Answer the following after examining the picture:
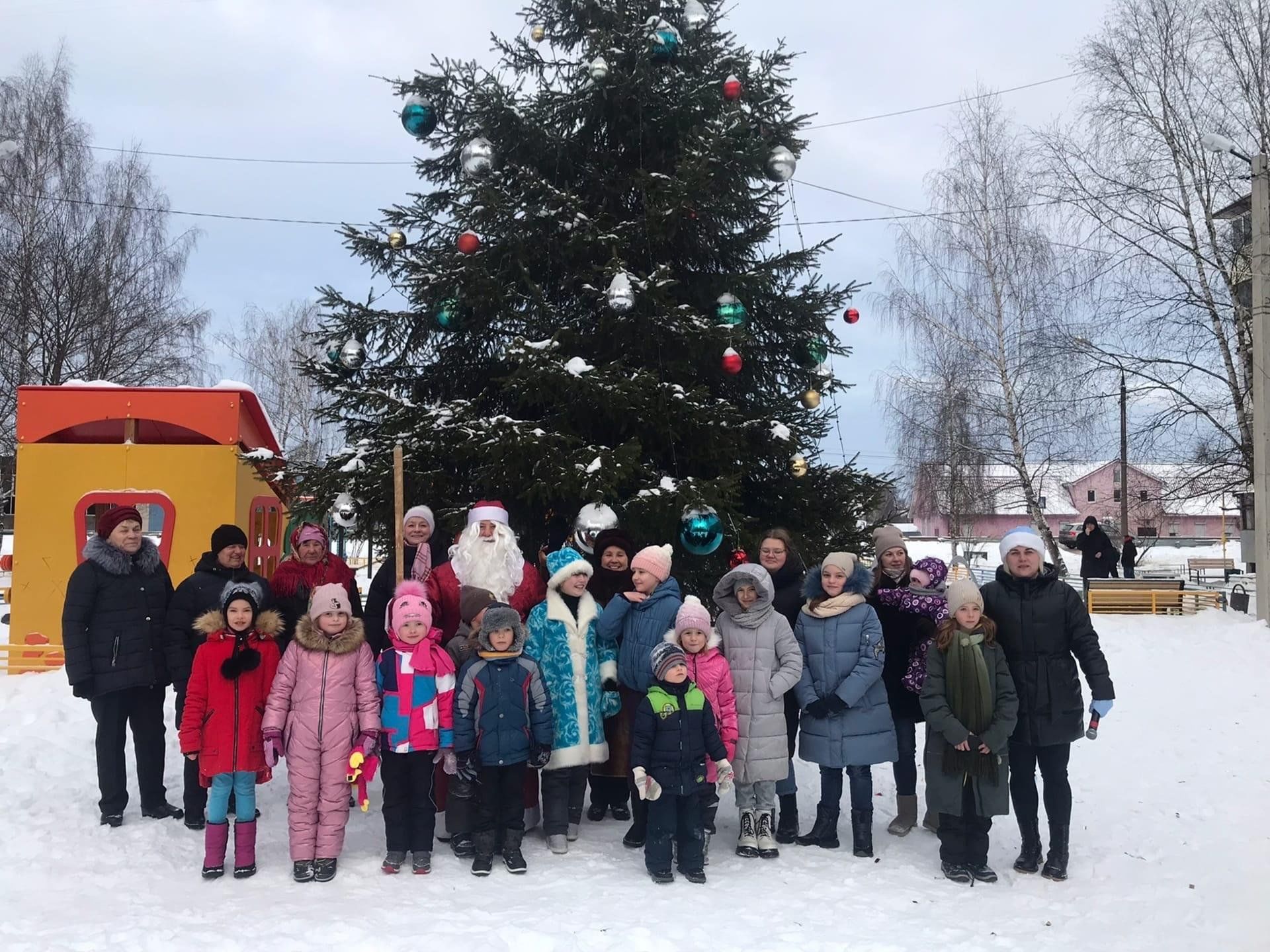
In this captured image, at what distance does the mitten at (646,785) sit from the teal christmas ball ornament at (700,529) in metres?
1.89

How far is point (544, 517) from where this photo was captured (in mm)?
7633

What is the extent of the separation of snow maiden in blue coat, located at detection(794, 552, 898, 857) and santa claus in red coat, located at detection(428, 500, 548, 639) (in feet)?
5.41

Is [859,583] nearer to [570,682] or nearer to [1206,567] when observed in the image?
[570,682]

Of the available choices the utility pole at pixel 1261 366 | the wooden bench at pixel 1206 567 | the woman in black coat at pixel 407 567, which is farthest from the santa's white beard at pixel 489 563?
the wooden bench at pixel 1206 567

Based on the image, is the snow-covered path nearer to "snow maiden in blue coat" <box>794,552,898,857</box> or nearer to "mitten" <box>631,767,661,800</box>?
"snow maiden in blue coat" <box>794,552,898,857</box>

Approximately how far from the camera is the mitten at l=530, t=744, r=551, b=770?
5117mm

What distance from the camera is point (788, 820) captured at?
5750mm

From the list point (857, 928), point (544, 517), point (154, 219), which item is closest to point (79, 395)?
point (544, 517)

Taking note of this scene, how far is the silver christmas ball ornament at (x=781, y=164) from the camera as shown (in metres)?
7.36

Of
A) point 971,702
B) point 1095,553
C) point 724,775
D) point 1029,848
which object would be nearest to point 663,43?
point 971,702

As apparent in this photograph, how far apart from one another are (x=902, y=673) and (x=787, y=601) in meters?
0.81

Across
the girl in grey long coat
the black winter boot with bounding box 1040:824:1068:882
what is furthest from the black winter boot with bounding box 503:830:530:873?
the black winter boot with bounding box 1040:824:1068:882

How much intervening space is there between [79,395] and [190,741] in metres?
6.67

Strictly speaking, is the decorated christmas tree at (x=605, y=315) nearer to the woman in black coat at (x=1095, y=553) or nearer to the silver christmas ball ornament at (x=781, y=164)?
the silver christmas ball ornament at (x=781, y=164)
